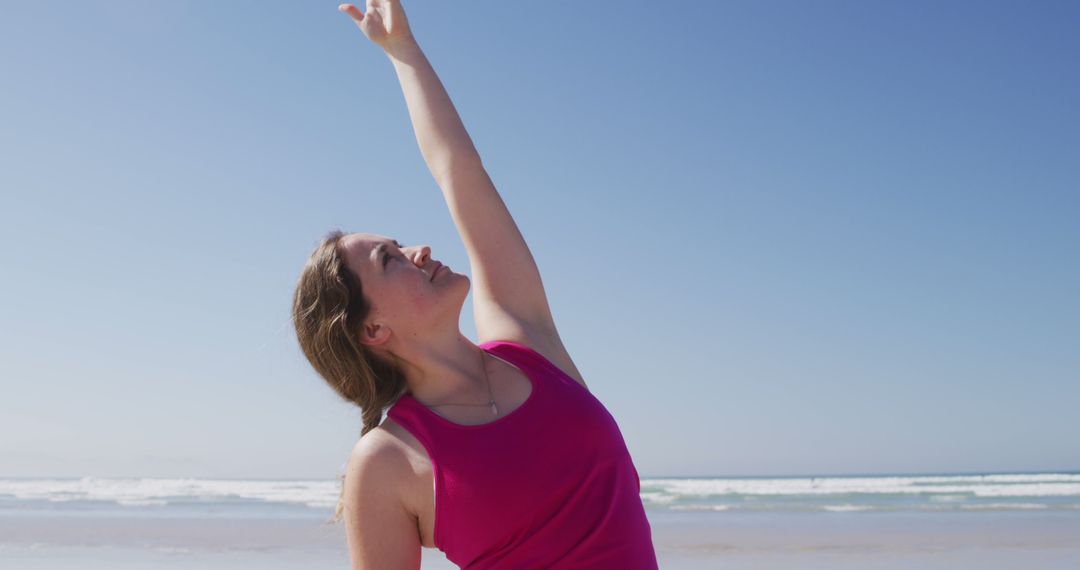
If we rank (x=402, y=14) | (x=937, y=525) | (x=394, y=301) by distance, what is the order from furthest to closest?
(x=937, y=525), (x=402, y=14), (x=394, y=301)

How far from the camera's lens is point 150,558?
9188mm

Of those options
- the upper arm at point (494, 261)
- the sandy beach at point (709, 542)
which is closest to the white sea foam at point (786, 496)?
the sandy beach at point (709, 542)

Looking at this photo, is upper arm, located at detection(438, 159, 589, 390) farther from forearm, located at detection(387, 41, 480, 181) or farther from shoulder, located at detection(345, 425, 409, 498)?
shoulder, located at detection(345, 425, 409, 498)

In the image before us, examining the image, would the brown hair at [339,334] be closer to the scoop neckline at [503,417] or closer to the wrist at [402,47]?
the scoop neckline at [503,417]

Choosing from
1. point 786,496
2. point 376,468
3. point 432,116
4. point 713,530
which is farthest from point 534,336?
point 786,496

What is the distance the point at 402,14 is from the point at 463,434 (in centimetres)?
132

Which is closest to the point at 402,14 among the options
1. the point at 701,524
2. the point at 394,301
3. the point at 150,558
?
the point at 394,301

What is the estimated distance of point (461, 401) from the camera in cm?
210

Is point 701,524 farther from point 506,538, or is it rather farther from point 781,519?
point 506,538

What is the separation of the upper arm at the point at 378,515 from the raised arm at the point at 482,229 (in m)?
0.52

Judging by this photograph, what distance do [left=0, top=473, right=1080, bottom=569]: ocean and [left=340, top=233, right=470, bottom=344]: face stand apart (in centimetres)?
625

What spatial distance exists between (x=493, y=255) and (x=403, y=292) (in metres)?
0.34

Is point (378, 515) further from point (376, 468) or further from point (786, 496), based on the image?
point (786, 496)

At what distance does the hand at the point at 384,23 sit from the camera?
2711 mm
